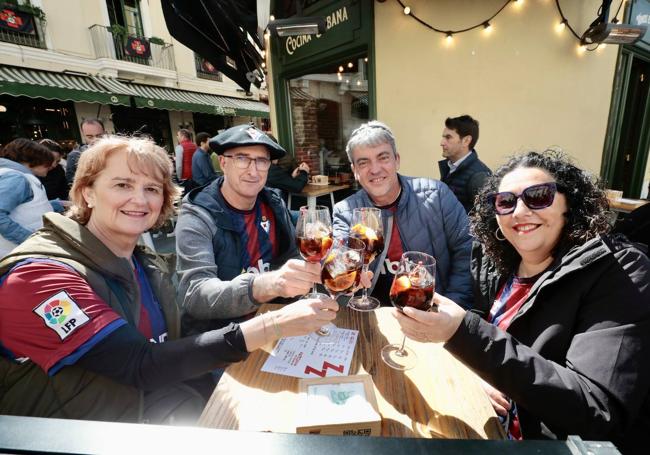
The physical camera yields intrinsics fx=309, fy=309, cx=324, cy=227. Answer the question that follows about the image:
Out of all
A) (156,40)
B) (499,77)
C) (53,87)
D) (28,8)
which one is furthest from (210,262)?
(156,40)

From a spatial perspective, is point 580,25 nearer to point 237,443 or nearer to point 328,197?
point 328,197

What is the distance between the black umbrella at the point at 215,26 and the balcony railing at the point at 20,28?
10.5 metres

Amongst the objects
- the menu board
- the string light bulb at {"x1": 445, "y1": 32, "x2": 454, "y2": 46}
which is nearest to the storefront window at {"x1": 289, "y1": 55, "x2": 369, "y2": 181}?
the string light bulb at {"x1": 445, "y1": 32, "x2": 454, "y2": 46}

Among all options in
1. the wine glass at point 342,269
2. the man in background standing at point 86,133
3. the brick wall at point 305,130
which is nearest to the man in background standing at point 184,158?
the man in background standing at point 86,133

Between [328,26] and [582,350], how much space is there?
17.4ft

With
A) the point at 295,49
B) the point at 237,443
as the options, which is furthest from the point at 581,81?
the point at 237,443

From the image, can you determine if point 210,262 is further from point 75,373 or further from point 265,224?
point 75,373

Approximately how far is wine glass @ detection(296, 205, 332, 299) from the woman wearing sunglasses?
21.3 inches

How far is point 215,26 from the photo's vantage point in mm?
3508

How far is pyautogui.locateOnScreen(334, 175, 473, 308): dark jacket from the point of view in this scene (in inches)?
86.6

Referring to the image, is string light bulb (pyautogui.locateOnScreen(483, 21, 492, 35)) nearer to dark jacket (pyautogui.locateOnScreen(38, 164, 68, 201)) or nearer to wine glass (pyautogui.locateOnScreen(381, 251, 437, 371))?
wine glass (pyautogui.locateOnScreen(381, 251, 437, 371))

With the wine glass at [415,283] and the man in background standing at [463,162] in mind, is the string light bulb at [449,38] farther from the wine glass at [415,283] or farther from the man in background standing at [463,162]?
the wine glass at [415,283]

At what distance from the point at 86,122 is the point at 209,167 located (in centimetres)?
215

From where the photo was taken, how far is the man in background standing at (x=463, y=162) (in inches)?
131
